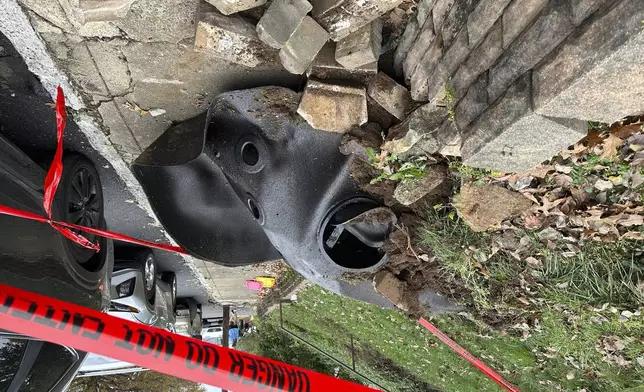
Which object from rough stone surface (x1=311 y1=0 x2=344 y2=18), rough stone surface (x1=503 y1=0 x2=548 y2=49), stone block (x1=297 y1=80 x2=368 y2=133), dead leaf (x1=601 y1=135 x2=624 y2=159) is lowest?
dead leaf (x1=601 y1=135 x2=624 y2=159)

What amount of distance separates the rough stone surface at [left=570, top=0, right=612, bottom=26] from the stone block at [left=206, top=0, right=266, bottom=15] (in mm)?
1383

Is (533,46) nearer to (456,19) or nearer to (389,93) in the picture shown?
(456,19)

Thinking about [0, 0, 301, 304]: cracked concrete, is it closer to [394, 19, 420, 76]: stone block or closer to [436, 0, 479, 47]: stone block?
[394, 19, 420, 76]: stone block

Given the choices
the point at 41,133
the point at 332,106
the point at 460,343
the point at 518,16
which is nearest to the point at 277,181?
the point at 332,106

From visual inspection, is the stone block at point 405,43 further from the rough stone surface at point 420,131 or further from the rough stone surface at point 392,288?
the rough stone surface at point 392,288

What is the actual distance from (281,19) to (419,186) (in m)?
1.21

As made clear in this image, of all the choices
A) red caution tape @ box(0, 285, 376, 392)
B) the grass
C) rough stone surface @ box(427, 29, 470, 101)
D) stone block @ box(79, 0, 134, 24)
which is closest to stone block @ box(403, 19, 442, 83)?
rough stone surface @ box(427, 29, 470, 101)

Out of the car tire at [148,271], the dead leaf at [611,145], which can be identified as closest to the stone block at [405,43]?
the dead leaf at [611,145]

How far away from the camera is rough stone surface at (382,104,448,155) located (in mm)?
2393

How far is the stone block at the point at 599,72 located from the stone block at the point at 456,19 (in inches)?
19.4

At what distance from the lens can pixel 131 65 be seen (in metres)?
2.90

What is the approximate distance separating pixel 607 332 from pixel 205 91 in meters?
2.98

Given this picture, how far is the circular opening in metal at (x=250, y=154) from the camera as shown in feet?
9.61

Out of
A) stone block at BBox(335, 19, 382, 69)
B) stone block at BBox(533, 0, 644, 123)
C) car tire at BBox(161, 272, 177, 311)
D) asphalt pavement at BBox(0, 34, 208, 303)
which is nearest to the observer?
stone block at BBox(533, 0, 644, 123)
